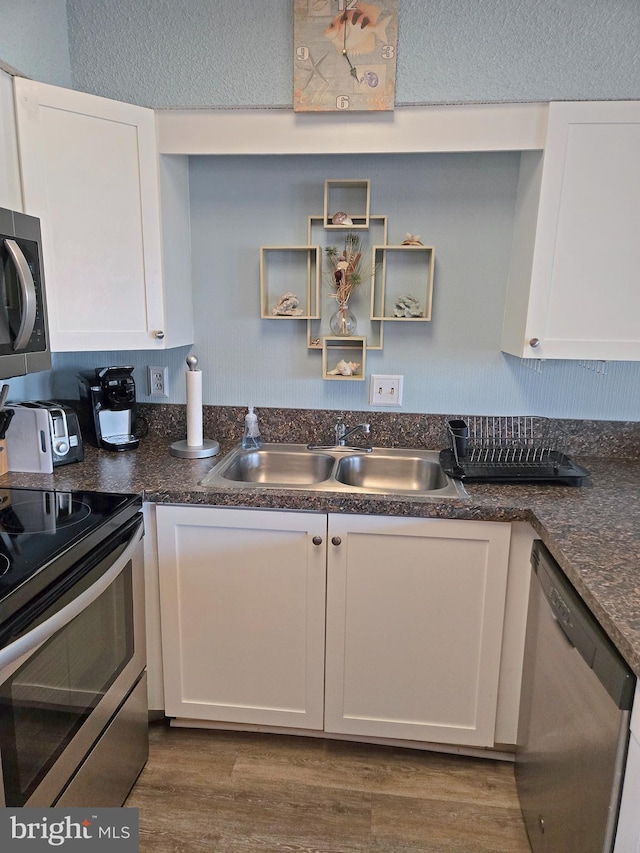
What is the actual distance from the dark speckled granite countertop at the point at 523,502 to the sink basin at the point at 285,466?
0.50 ft

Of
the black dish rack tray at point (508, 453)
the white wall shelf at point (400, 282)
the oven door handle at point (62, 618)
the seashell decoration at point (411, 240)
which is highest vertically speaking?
the seashell decoration at point (411, 240)

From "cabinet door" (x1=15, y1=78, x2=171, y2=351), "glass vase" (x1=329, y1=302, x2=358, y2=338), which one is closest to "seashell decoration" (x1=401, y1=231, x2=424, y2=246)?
"glass vase" (x1=329, y1=302, x2=358, y2=338)

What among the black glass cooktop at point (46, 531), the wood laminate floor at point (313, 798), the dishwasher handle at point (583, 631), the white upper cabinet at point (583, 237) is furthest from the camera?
the white upper cabinet at point (583, 237)

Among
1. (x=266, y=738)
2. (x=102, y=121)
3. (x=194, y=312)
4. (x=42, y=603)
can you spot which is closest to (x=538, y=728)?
(x=266, y=738)

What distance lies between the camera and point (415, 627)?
5.48 ft

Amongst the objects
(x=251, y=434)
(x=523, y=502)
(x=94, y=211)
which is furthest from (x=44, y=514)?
(x=523, y=502)

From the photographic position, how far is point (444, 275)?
6.58ft

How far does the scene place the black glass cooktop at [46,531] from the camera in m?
1.12

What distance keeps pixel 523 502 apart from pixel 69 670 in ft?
4.05

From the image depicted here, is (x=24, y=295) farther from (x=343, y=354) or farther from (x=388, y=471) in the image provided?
(x=388, y=471)

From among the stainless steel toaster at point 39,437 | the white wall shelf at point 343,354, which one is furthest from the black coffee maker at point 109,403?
the white wall shelf at point 343,354

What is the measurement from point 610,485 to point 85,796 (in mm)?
1675

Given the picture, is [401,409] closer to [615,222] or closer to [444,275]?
[444,275]

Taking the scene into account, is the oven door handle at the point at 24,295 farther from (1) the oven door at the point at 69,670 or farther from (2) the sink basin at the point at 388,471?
(2) the sink basin at the point at 388,471
